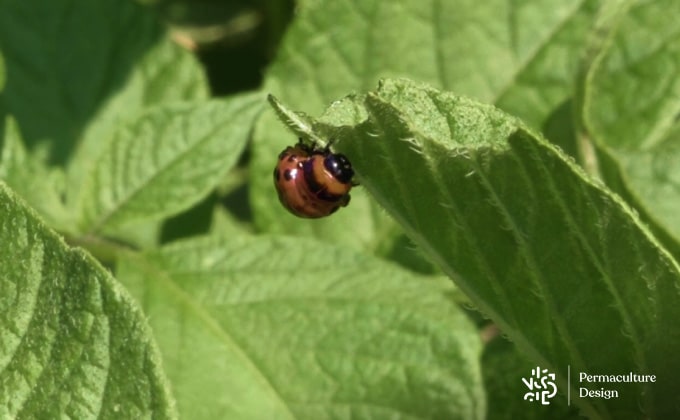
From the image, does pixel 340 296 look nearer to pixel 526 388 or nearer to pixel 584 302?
pixel 526 388

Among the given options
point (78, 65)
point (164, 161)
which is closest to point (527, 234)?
point (164, 161)

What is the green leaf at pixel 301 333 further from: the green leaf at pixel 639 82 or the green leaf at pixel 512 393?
the green leaf at pixel 639 82

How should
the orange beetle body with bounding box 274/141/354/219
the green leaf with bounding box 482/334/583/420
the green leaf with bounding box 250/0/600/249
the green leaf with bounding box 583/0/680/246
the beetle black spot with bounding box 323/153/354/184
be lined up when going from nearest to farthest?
the beetle black spot with bounding box 323/153/354/184, the orange beetle body with bounding box 274/141/354/219, the green leaf with bounding box 482/334/583/420, the green leaf with bounding box 583/0/680/246, the green leaf with bounding box 250/0/600/249

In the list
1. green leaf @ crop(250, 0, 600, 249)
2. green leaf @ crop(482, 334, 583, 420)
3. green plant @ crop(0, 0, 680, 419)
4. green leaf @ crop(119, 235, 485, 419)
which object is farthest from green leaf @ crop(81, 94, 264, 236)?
green leaf @ crop(482, 334, 583, 420)

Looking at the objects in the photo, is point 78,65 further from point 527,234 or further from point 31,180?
point 527,234

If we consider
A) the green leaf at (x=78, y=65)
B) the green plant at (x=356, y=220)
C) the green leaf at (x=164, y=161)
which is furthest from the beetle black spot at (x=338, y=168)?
the green leaf at (x=78, y=65)

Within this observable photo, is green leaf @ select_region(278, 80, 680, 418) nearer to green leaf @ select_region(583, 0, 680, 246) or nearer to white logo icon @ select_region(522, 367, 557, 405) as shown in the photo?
white logo icon @ select_region(522, 367, 557, 405)
